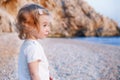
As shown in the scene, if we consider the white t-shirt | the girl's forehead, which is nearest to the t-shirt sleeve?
the white t-shirt

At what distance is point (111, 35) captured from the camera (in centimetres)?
296

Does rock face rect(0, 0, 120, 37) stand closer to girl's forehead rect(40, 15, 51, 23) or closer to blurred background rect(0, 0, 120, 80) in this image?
blurred background rect(0, 0, 120, 80)

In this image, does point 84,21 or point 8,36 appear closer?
point 8,36

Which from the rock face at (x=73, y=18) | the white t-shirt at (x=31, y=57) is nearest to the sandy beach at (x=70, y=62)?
the rock face at (x=73, y=18)

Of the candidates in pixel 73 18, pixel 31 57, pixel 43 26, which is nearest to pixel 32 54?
pixel 31 57

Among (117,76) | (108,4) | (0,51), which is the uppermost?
(108,4)

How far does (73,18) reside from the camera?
10.3 ft

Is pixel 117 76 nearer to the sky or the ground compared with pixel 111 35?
nearer to the ground

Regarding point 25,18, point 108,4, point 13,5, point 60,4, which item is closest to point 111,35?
point 108,4

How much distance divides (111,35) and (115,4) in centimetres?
32

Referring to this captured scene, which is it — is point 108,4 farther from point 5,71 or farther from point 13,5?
point 5,71

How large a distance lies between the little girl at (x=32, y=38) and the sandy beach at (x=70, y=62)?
160 centimetres

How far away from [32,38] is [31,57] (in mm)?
82

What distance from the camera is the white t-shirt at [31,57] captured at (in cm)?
115
